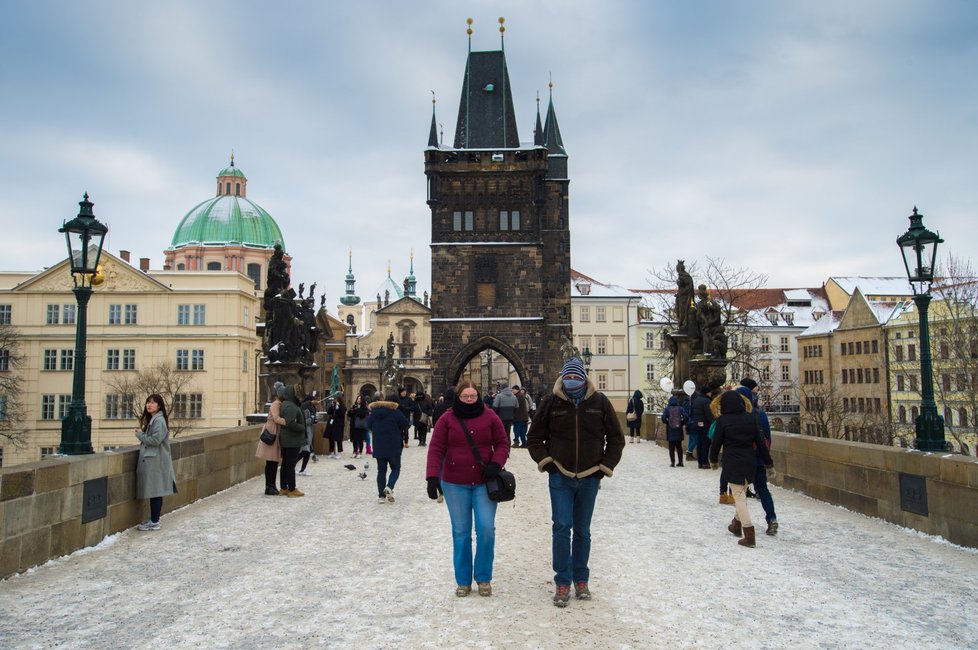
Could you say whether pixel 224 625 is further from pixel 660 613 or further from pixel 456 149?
pixel 456 149

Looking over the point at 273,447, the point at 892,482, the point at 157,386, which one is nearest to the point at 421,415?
the point at 273,447

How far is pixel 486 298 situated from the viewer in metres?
45.3

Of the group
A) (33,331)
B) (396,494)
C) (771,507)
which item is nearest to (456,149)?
(33,331)

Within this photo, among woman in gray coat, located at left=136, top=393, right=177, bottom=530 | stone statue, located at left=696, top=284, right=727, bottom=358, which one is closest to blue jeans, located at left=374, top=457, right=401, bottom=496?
woman in gray coat, located at left=136, top=393, right=177, bottom=530

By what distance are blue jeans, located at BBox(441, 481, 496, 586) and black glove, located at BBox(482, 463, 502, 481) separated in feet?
0.40

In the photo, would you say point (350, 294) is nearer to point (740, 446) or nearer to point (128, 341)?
point (128, 341)

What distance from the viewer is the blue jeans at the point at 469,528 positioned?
5.92 meters

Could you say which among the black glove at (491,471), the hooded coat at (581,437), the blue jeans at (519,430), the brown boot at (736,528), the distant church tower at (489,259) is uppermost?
the distant church tower at (489,259)

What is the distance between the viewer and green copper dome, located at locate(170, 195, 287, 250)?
78375mm

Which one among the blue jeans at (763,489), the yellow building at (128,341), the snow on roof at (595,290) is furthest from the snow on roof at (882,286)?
the blue jeans at (763,489)

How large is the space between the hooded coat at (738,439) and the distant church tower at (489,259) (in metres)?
35.1

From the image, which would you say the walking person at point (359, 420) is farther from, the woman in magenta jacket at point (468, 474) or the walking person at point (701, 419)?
the woman in magenta jacket at point (468, 474)

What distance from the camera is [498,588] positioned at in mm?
6168

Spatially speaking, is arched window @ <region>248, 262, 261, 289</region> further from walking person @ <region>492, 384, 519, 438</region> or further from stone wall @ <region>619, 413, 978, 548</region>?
stone wall @ <region>619, 413, 978, 548</region>
